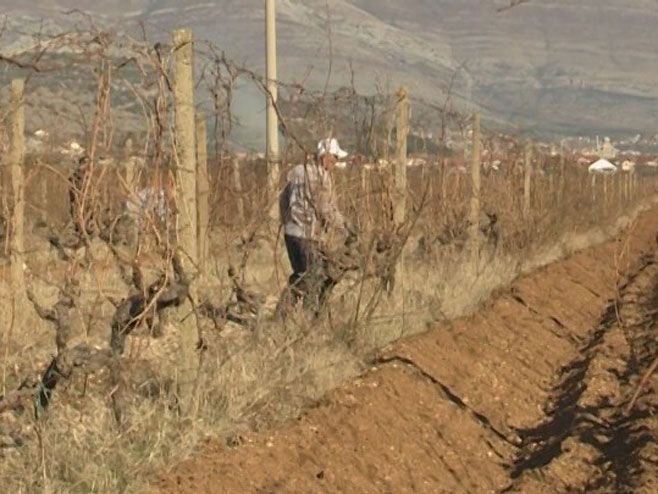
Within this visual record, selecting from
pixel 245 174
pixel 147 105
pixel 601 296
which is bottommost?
pixel 601 296

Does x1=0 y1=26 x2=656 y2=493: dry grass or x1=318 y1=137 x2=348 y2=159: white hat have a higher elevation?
x1=318 y1=137 x2=348 y2=159: white hat

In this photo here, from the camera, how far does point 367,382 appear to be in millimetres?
9398

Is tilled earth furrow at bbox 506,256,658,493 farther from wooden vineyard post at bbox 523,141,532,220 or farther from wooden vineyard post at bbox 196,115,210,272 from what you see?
wooden vineyard post at bbox 523,141,532,220

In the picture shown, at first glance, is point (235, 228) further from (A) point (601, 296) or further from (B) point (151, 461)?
(B) point (151, 461)

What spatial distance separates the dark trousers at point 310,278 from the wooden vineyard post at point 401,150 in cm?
233

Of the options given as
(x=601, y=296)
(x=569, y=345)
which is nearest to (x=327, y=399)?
(x=569, y=345)

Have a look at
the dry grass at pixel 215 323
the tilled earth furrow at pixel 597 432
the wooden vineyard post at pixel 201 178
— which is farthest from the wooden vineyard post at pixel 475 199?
the wooden vineyard post at pixel 201 178

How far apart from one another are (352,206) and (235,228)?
267cm

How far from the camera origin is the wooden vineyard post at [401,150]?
1396cm

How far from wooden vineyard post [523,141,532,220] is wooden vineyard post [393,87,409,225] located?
23.5ft

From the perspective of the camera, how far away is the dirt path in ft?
24.1

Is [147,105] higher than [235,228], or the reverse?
[147,105]

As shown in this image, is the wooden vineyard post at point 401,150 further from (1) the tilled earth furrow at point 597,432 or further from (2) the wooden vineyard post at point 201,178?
(1) the tilled earth furrow at point 597,432

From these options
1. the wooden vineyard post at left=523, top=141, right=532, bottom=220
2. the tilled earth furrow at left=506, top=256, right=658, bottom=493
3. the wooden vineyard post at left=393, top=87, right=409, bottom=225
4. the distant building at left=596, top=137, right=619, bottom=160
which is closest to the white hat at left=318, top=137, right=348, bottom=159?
the wooden vineyard post at left=393, top=87, right=409, bottom=225
